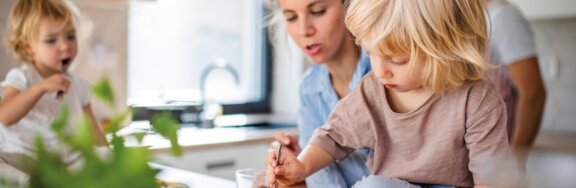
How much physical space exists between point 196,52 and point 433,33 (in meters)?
2.50

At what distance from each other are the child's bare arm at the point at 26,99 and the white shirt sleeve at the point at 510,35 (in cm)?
122

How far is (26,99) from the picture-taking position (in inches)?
57.7

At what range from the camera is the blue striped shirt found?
1.27m

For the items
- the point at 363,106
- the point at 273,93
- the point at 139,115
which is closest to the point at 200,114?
the point at 139,115

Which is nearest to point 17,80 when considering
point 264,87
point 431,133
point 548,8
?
point 431,133

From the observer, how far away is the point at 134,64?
10.2ft

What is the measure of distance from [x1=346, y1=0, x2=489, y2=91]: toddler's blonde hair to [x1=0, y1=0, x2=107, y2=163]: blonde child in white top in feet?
2.56

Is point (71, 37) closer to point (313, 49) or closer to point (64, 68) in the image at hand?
point (64, 68)

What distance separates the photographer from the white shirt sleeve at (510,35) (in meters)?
1.96

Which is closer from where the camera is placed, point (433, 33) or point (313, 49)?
point (433, 33)

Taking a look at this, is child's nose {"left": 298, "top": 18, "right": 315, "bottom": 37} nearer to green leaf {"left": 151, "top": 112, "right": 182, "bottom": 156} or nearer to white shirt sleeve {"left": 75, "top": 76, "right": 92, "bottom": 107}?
white shirt sleeve {"left": 75, "top": 76, "right": 92, "bottom": 107}

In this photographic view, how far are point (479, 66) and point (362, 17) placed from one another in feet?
Result: 0.61

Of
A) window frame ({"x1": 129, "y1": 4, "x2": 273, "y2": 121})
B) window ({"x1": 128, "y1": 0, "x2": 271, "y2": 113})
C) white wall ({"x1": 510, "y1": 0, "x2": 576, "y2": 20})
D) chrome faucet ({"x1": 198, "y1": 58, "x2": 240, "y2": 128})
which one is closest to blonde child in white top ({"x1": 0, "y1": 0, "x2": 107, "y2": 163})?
window ({"x1": 128, "y1": 0, "x2": 271, "y2": 113})

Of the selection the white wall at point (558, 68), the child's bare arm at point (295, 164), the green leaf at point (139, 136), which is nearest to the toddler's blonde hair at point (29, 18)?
the child's bare arm at point (295, 164)
